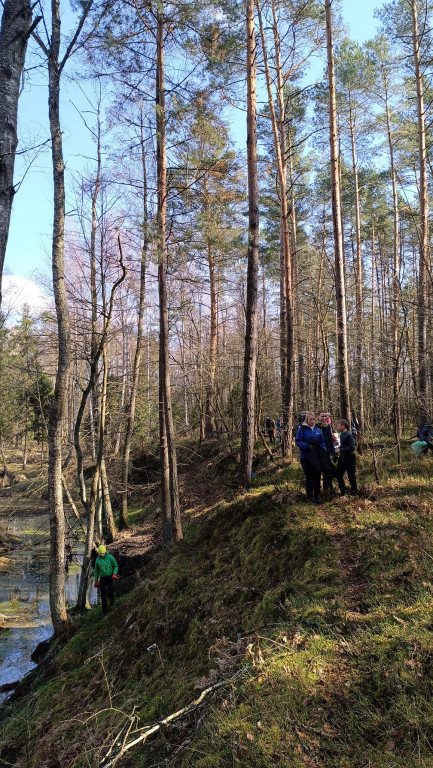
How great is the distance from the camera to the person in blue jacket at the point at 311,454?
7.40 metres

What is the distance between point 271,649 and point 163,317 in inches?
280

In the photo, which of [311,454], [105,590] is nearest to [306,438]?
[311,454]

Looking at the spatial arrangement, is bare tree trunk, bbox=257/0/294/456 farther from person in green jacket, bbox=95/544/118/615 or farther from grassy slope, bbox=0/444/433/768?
person in green jacket, bbox=95/544/118/615

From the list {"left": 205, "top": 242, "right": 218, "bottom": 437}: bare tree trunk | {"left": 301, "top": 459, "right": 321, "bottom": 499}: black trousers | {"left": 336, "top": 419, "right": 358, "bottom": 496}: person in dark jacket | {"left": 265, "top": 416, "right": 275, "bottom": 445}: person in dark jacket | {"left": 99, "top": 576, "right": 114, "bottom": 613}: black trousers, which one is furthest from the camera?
{"left": 265, "top": 416, "right": 275, "bottom": 445}: person in dark jacket

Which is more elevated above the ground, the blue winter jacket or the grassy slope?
the blue winter jacket

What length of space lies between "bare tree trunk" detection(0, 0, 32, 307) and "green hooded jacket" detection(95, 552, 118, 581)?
7.92 meters

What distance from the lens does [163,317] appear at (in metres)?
9.63

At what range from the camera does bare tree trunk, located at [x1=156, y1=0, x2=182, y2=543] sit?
30.1 feet

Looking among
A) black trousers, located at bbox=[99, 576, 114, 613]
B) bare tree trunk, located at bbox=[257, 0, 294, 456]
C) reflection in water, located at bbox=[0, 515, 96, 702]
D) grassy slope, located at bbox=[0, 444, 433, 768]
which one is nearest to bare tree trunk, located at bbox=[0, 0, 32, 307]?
grassy slope, located at bbox=[0, 444, 433, 768]

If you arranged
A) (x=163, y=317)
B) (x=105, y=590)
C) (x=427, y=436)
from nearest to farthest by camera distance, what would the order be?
(x=105, y=590)
(x=163, y=317)
(x=427, y=436)

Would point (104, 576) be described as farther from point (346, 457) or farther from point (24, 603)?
point (346, 457)

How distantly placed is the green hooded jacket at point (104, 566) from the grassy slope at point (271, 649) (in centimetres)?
68

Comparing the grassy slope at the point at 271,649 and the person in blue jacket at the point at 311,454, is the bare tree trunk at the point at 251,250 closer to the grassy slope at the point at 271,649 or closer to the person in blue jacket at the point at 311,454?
the grassy slope at the point at 271,649

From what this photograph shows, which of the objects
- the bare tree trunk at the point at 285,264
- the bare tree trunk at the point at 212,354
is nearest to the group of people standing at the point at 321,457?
the bare tree trunk at the point at 285,264
